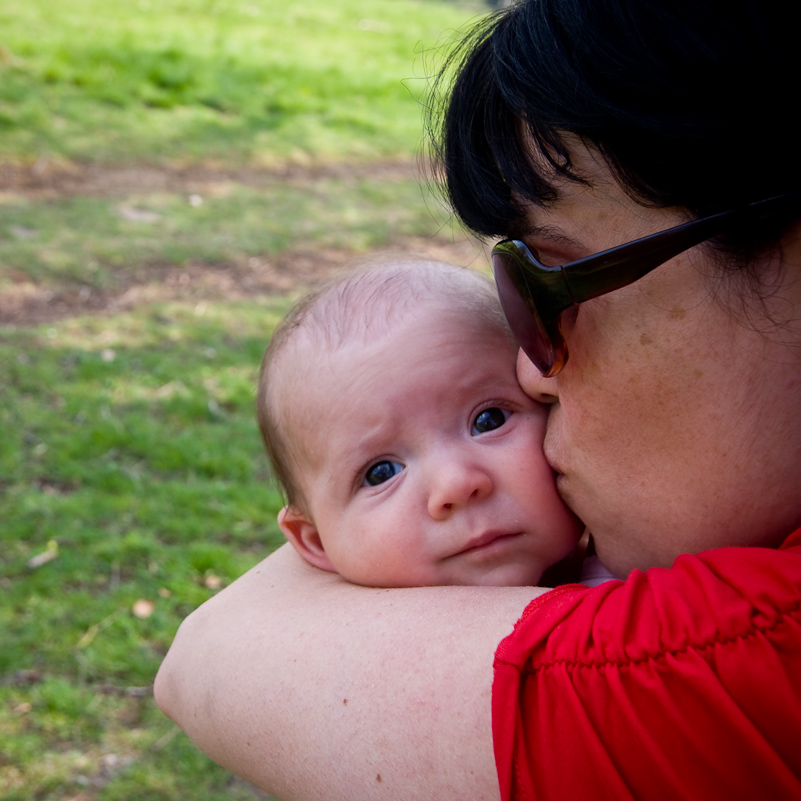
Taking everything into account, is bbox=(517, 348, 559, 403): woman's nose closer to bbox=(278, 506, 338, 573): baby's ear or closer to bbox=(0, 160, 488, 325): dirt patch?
bbox=(278, 506, 338, 573): baby's ear

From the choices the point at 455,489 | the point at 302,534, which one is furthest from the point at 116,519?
the point at 455,489

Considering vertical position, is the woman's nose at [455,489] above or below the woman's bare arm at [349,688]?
above

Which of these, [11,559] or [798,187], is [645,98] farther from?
[11,559]

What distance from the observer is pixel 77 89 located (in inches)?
389

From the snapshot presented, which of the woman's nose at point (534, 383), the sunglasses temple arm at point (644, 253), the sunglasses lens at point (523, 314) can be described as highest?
the sunglasses temple arm at point (644, 253)

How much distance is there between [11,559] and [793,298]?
4.18 meters

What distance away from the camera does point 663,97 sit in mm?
1262

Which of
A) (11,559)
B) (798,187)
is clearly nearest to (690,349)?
(798,187)

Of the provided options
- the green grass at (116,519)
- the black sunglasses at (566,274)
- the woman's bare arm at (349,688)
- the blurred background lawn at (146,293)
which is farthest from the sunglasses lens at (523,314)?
the green grass at (116,519)

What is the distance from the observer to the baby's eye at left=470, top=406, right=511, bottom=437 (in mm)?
2033

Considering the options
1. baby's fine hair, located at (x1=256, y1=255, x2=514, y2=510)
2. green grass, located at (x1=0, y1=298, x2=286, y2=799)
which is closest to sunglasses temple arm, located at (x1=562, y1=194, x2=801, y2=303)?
baby's fine hair, located at (x1=256, y1=255, x2=514, y2=510)

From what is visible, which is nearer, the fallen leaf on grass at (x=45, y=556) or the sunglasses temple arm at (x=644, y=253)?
the sunglasses temple arm at (x=644, y=253)

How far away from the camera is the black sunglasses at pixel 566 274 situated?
1.31 m

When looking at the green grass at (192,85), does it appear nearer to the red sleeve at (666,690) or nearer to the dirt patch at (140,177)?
the dirt patch at (140,177)
